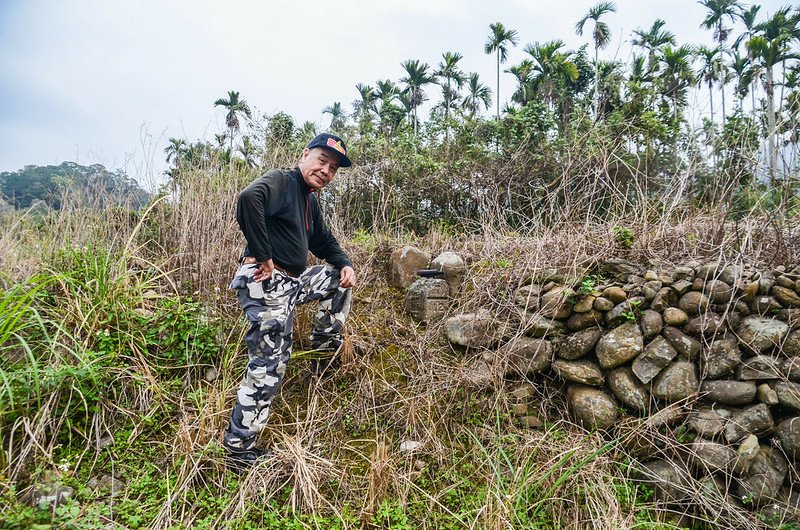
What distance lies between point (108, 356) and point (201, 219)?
1.25m

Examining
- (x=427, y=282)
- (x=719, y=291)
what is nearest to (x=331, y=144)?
(x=427, y=282)

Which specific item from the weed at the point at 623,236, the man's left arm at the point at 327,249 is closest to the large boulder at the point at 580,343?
the weed at the point at 623,236

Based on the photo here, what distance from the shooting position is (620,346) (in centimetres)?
233

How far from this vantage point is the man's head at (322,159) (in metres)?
2.27

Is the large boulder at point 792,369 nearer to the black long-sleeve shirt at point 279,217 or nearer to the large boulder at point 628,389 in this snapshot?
the large boulder at point 628,389

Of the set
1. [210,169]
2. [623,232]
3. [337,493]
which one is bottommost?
[337,493]

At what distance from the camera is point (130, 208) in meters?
3.48

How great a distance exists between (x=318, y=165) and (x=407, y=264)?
162 centimetres

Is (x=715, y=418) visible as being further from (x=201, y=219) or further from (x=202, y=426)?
(x=201, y=219)

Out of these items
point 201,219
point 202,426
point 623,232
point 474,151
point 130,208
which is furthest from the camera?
point 474,151

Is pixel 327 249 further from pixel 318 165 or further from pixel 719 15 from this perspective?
pixel 719 15

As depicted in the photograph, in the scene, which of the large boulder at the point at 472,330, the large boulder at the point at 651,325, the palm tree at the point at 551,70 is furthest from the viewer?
the palm tree at the point at 551,70

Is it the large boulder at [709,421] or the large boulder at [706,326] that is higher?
the large boulder at [706,326]

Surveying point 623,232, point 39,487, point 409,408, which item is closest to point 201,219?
point 39,487
